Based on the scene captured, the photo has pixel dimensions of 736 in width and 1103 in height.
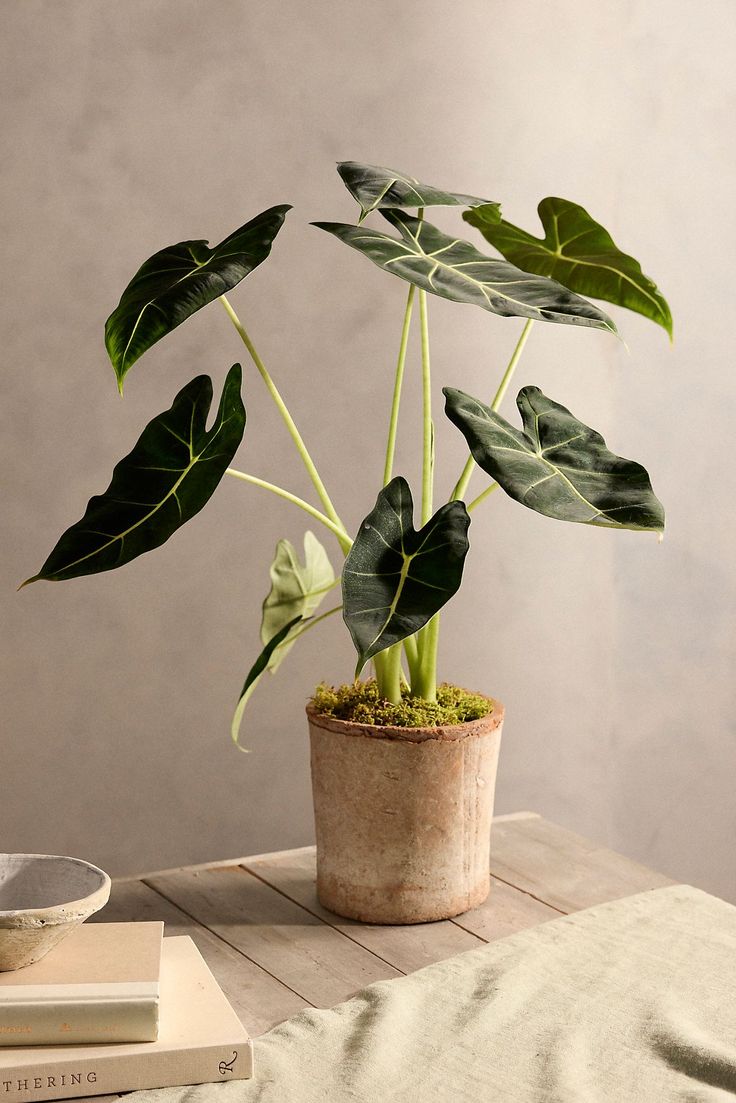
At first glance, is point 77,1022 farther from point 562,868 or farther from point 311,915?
point 562,868

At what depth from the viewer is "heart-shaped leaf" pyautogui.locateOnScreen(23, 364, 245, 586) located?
3.48 feet

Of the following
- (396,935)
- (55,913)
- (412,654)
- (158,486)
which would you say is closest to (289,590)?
(412,654)

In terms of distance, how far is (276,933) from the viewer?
3.91ft

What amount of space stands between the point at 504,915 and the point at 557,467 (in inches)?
19.9

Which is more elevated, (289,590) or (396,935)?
(289,590)

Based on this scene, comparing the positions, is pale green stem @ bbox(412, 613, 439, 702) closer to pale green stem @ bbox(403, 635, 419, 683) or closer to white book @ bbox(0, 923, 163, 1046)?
pale green stem @ bbox(403, 635, 419, 683)

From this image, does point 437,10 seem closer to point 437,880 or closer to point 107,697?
point 107,697

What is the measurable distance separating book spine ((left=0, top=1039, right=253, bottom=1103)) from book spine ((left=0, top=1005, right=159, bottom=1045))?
2 cm

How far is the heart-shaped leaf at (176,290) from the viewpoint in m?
1.01

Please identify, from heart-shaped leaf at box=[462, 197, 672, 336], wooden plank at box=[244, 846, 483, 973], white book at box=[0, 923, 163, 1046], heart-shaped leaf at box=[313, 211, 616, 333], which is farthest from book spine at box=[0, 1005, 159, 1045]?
heart-shaped leaf at box=[462, 197, 672, 336]

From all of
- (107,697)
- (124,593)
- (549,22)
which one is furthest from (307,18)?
(107,697)

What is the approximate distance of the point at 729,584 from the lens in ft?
6.73

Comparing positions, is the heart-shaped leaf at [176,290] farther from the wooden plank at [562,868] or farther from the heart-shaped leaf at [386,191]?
the wooden plank at [562,868]

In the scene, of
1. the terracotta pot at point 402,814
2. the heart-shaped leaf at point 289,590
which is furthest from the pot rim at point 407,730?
the heart-shaped leaf at point 289,590
